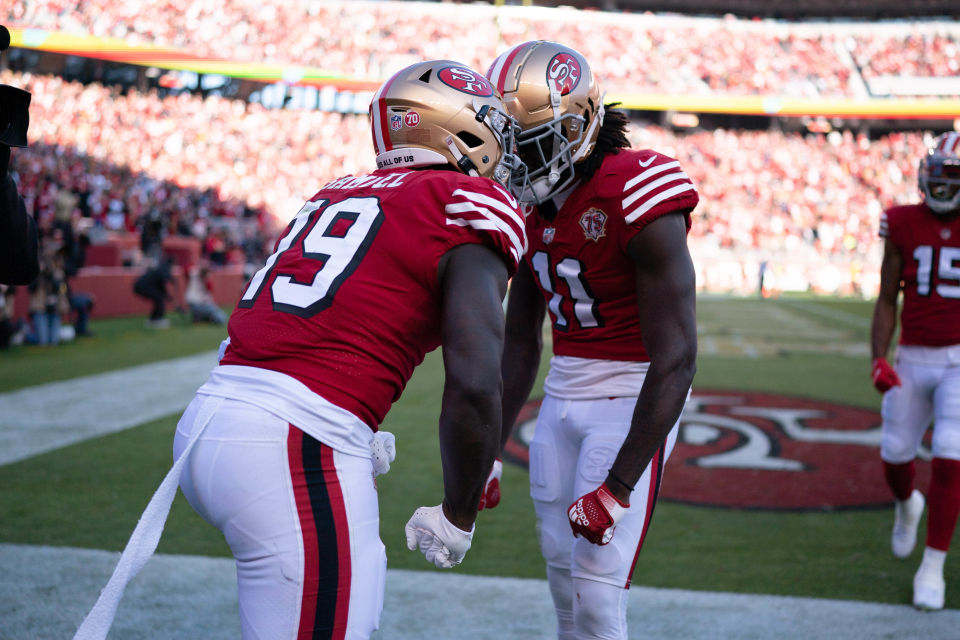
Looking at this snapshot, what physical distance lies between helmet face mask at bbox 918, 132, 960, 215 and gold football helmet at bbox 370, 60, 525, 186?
282 centimetres

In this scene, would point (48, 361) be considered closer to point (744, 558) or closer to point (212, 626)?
point (212, 626)

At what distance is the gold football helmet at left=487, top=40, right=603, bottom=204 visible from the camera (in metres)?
2.56

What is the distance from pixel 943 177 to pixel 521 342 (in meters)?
2.37

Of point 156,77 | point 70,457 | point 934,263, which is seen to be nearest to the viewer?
point 934,263

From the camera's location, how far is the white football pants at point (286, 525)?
69.2 inches

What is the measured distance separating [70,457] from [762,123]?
35.7 m

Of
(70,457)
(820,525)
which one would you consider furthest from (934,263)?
(70,457)

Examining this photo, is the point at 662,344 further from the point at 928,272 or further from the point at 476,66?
the point at 476,66

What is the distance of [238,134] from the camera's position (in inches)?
1189

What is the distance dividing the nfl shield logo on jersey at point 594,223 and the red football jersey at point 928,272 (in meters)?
2.39

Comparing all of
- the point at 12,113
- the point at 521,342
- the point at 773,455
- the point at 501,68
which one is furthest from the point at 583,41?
the point at 12,113

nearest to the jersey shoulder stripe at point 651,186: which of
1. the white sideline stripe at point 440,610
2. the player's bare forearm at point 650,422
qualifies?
the player's bare forearm at point 650,422

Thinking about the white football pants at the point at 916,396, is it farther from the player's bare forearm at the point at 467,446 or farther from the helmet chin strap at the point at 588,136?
the player's bare forearm at the point at 467,446

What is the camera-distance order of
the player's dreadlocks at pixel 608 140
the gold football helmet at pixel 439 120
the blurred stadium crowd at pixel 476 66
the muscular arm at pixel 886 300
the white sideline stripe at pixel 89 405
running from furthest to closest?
the blurred stadium crowd at pixel 476 66, the white sideline stripe at pixel 89 405, the muscular arm at pixel 886 300, the player's dreadlocks at pixel 608 140, the gold football helmet at pixel 439 120
